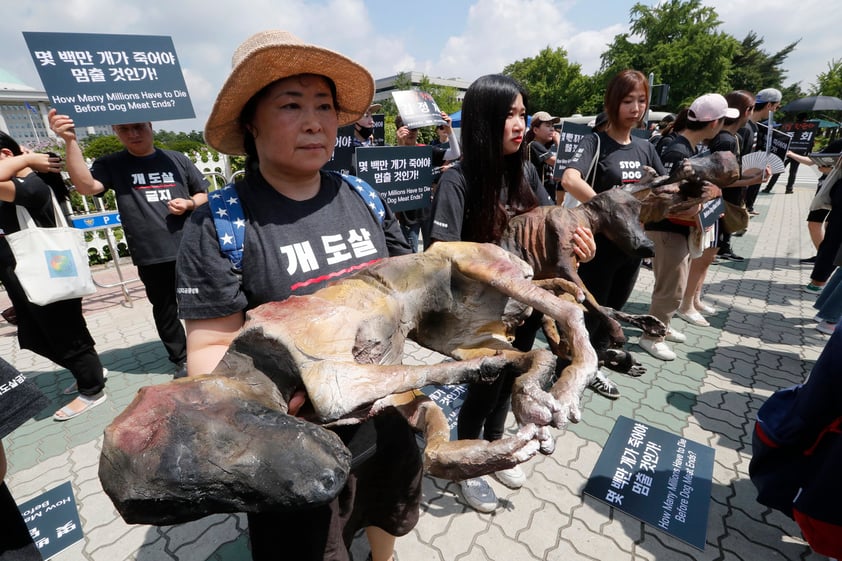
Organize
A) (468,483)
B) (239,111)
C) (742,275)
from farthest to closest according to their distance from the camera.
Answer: (742,275) < (468,483) < (239,111)

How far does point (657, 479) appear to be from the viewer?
2.75 m

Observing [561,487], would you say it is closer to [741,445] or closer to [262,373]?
[741,445]

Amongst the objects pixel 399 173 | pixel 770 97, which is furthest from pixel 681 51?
pixel 399 173

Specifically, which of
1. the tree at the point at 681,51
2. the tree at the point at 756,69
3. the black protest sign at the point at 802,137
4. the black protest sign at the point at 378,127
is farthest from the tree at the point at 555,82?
the black protest sign at the point at 378,127

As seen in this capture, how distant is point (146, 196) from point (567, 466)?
4345mm

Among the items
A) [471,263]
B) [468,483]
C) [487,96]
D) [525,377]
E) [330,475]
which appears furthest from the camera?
[468,483]

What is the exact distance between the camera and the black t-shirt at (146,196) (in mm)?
3555

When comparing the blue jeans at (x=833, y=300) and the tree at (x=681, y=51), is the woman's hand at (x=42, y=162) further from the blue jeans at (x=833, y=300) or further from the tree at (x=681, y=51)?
the tree at (x=681, y=51)

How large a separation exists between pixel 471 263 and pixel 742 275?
8.29 metres

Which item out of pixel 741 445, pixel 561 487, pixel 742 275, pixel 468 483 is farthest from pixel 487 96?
pixel 742 275

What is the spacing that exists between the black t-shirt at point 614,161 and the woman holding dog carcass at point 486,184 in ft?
3.15

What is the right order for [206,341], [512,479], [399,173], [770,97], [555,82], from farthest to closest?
[555,82], [770,97], [399,173], [512,479], [206,341]

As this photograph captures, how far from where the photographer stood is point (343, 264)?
4.84 ft

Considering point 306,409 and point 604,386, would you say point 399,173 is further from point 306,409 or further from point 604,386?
point 306,409
